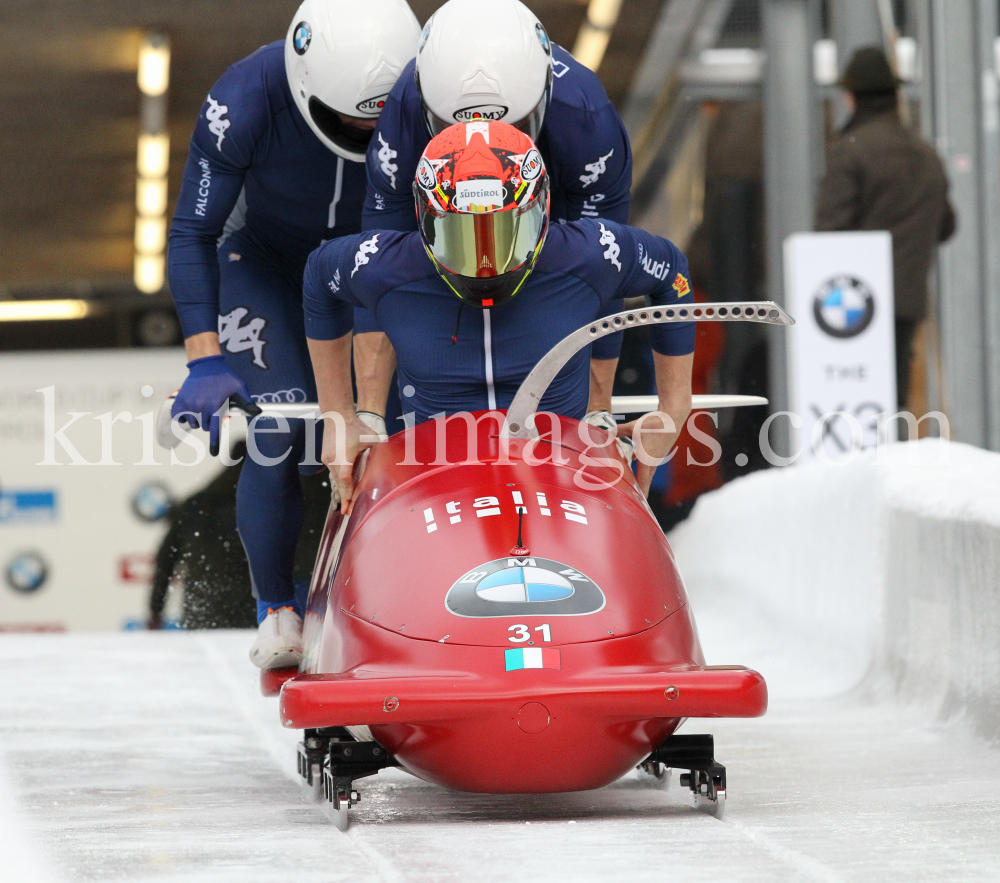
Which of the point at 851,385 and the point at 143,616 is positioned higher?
the point at 851,385

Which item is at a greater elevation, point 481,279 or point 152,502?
point 481,279

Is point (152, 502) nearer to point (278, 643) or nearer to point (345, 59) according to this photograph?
point (278, 643)

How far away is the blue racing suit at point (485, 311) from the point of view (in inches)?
98.9

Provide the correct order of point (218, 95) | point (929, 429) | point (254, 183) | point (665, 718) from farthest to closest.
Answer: point (929, 429)
point (254, 183)
point (218, 95)
point (665, 718)

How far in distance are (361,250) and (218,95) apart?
83cm

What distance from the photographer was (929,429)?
260 inches

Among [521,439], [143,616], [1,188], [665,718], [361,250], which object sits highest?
[1,188]

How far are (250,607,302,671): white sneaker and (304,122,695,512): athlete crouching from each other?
521mm

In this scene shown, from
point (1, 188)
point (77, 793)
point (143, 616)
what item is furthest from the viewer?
point (1, 188)

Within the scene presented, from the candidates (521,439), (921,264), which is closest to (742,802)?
(521,439)

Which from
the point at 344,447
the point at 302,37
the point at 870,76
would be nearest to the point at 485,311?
the point at 344,447

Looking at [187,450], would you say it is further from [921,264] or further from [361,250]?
[361,250]

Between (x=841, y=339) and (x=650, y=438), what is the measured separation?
3.13m

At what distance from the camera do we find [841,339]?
5754mm
